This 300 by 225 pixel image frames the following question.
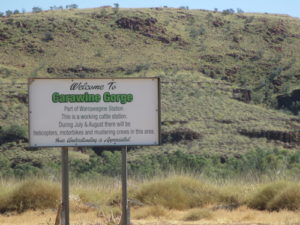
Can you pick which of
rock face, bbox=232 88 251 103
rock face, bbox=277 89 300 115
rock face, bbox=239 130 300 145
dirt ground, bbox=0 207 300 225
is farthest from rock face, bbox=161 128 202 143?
dirt ground, bbox=0 207 300 225

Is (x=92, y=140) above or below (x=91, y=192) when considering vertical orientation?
above

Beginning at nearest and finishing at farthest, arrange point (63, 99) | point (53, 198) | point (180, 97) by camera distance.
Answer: point (63, 99) < point (53, 198) < point (180, 97)

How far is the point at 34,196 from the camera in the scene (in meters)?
11.0

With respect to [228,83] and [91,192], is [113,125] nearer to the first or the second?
[91,192]

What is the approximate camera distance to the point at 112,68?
198ft

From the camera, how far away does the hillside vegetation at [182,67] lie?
46.5m

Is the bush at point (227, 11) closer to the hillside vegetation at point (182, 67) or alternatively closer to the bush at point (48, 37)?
the hillside vegetation at point (182, 67)

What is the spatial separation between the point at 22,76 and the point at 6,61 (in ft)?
17.1

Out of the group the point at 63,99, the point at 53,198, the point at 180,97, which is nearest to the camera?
the point at 63,99

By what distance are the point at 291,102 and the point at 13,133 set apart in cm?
2675

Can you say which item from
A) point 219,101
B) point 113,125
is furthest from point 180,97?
point 113,125

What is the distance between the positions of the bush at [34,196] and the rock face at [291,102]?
49233 mm

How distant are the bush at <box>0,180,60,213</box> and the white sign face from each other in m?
3.23

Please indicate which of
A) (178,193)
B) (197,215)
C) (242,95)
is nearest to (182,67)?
(242,95)
